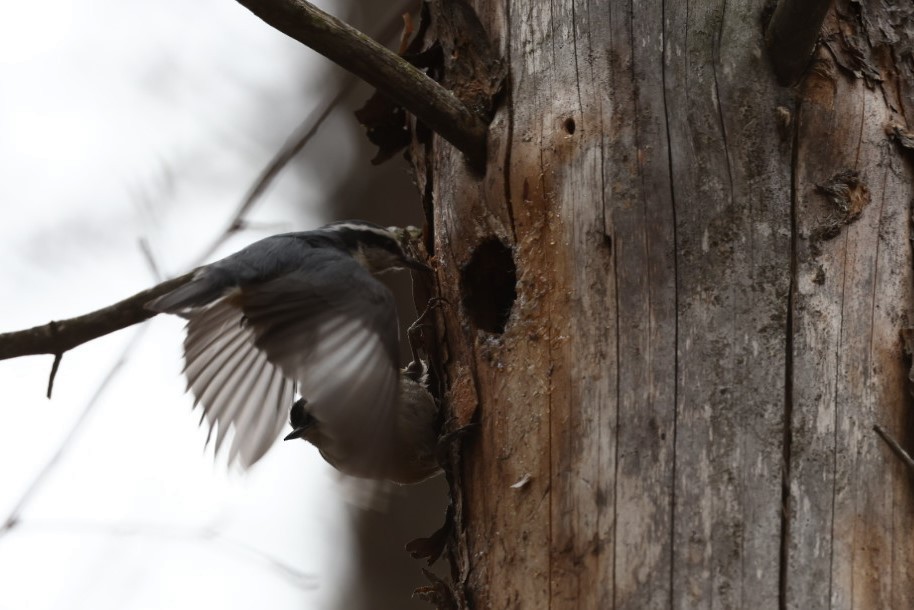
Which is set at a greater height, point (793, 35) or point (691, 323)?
point (793, 35)

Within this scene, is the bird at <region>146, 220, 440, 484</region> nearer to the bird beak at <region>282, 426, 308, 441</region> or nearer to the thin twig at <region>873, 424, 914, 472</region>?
the bird beak at <region>282, 426, 308, 441</region>

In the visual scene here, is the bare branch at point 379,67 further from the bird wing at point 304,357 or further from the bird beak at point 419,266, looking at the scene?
the bird wing at point 304,357

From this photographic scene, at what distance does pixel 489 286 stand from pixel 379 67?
2.09ft

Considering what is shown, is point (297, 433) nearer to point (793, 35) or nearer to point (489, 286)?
point (489, 286)

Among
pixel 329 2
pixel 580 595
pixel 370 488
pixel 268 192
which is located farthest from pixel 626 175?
pixel 329 2

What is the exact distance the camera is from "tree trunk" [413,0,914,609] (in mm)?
1850

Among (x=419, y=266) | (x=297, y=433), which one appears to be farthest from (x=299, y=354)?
(x=297, y=433)

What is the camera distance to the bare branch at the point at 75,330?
226cm

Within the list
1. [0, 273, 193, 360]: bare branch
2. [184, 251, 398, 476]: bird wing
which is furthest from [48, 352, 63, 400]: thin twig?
[184, 251, 398, 476]: bird wing

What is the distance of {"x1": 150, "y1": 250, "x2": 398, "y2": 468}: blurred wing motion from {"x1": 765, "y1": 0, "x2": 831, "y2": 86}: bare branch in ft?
3.59

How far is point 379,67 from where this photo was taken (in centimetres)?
207

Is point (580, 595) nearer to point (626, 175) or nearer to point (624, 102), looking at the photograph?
point (626, 175)

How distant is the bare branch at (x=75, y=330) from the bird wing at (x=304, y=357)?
37cm

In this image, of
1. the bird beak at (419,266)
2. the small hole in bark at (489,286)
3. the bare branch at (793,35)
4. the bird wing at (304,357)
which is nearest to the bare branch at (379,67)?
the small hole in bark at (489,286)
